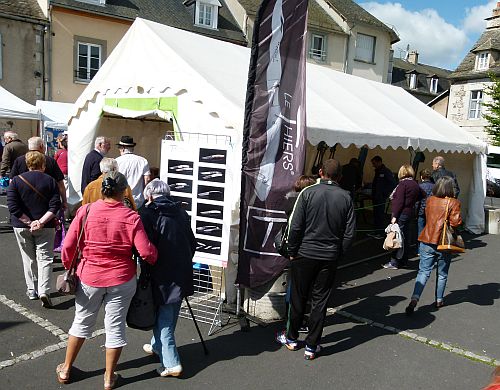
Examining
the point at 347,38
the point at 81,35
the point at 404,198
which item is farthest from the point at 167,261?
the point at 347,38

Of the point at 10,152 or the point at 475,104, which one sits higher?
the point at 475,104

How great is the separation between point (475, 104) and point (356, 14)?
10708 mm

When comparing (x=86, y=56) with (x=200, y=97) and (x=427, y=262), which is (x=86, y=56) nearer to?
(x=200, y=97)

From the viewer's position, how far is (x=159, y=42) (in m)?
6.11

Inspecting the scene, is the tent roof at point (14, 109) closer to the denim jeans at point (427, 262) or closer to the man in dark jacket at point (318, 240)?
the man in dark jacket at point (318, 240)

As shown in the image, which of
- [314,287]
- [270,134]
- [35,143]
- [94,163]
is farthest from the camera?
[94,163]

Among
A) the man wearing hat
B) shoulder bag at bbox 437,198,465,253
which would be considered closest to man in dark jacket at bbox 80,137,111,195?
the man wearing hat

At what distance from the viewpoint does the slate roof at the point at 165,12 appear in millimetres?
18047

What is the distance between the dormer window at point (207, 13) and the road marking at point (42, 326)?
18776mm

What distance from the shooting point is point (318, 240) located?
13.1 feet

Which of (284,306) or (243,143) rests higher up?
(243,143)

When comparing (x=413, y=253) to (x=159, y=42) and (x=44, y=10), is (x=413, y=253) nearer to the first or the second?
(x=159, y=42)

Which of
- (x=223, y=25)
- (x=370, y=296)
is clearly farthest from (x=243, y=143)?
(x=223, y=25)

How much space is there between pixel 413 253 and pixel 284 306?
486cm
